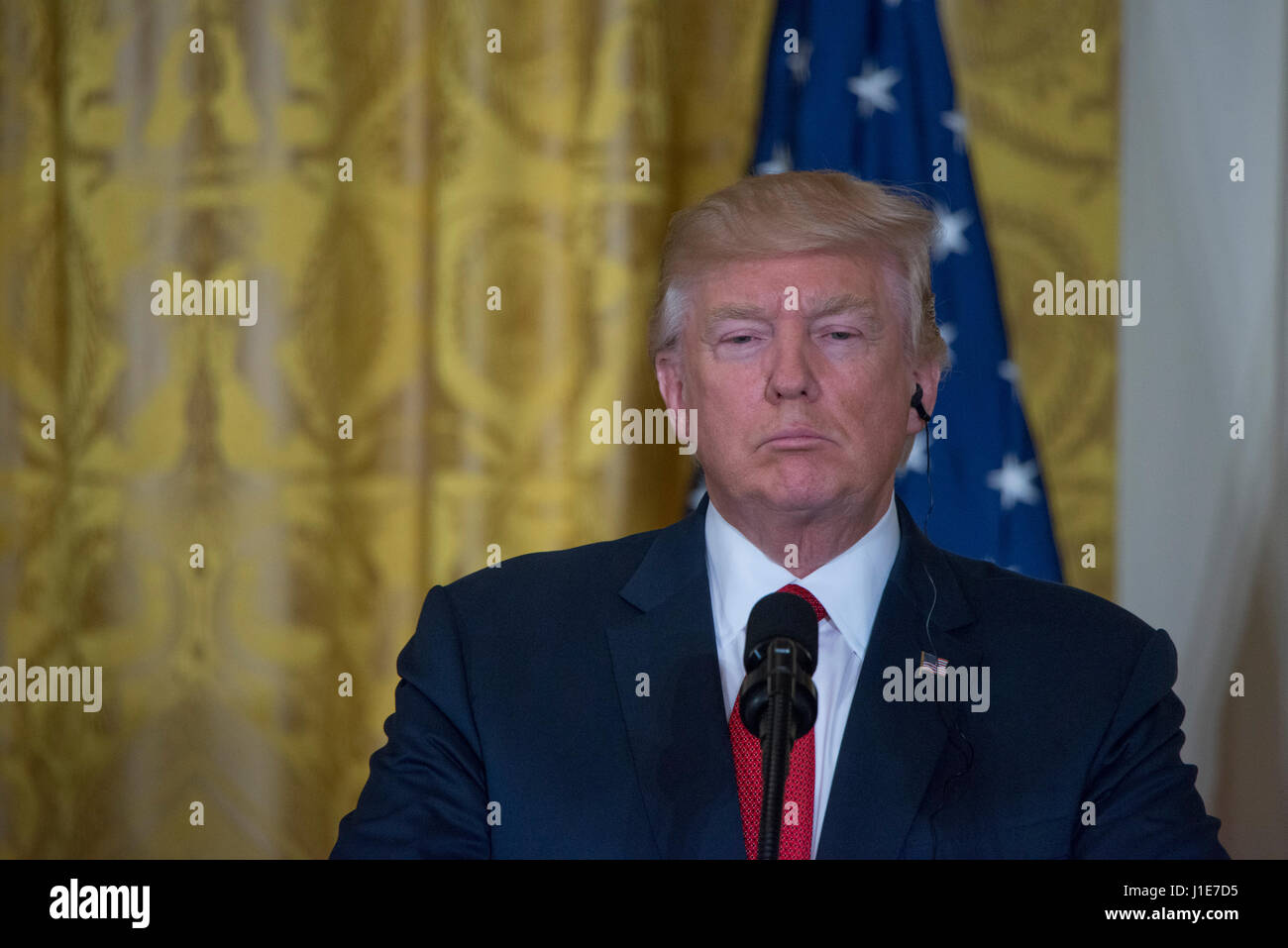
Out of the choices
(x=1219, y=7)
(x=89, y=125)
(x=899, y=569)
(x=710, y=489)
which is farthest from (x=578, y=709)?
(x=1219, y=7)

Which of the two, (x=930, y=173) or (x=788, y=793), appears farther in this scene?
(x=930, y=173)

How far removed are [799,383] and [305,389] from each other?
1.07 meters

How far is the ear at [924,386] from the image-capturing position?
1693 mm

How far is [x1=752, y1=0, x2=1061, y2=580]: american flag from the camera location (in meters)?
2.13

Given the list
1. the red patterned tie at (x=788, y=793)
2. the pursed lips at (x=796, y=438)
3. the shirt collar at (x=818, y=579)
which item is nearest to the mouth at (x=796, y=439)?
the pursed lips at (x=796, y=438)

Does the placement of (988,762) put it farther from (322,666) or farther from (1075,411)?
(322,666)

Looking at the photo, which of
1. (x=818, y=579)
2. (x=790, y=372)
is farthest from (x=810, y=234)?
(x=818, y=579)

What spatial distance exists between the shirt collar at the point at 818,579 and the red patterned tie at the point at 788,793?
0.17 m

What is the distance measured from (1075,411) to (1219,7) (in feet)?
2.73

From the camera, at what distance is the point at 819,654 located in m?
1.48

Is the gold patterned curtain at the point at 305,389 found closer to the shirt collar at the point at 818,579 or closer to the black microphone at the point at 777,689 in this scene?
the shirt collar at the point at 818,579

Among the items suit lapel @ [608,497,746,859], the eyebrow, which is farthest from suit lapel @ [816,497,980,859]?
the eyebrow

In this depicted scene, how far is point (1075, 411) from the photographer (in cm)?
224

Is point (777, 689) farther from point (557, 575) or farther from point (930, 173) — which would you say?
point (930, 173)
